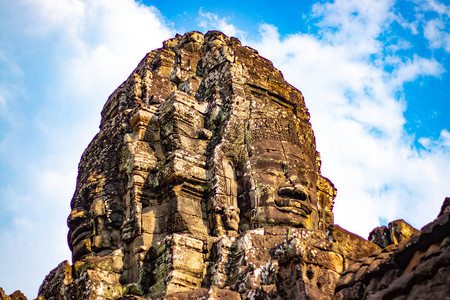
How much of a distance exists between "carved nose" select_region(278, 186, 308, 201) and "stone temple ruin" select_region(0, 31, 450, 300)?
0.03 m

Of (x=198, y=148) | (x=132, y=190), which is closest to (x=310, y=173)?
(x=198, y=148)

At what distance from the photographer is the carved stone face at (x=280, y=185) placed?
37.3 feet

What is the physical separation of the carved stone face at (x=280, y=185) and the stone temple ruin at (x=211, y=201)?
2 centimetres

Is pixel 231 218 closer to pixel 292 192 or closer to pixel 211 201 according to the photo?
pixel 211 201

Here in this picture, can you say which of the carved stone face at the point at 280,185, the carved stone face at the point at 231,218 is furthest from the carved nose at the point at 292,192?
the carved stone face at the point at 231,218

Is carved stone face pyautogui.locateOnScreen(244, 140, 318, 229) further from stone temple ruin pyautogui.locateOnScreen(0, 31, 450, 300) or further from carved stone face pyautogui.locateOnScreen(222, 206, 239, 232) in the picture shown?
carved stone face pyautogui.locateOnScreen(222, 206, 239, 232)

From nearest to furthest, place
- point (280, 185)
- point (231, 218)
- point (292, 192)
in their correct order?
point (231, 218), point (292, 192), point (280, 185)

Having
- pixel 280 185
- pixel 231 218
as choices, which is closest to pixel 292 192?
pixel 280 185

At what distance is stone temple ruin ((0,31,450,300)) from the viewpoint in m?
7.86

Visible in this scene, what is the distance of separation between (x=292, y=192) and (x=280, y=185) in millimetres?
291

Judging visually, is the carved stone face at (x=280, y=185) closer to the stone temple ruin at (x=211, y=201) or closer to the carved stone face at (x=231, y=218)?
the stone temple ruin at (x=211, y=201)

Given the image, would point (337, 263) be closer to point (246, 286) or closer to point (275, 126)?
point (246, 286)

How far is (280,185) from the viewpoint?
11.8m

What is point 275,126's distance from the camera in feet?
43.0
